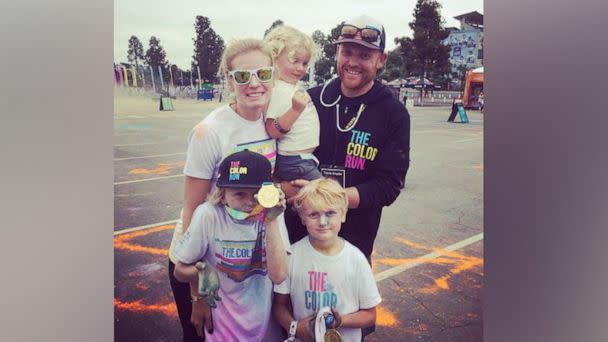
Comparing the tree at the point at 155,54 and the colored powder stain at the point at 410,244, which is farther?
the tree at the point at 155,54

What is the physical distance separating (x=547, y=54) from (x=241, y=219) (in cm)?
187

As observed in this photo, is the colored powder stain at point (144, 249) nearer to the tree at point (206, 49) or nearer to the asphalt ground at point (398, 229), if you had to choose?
the asphalt ground at point (398, 229)

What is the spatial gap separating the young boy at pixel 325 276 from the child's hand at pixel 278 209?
0.07m

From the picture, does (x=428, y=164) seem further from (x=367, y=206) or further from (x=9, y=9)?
(x=9, y=9)

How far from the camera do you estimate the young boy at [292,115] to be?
2.87m

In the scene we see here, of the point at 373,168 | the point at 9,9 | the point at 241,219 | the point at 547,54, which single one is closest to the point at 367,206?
the point at 373,168

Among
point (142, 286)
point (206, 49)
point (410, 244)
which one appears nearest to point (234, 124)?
point (206, 49)

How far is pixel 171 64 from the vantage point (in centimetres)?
322

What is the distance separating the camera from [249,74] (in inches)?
113

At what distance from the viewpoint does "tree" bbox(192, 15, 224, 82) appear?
3008mm

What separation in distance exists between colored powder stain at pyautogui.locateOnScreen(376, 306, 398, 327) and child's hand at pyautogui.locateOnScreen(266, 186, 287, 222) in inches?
28.6

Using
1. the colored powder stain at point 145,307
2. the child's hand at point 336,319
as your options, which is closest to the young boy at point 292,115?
the child's hand at point 336,319

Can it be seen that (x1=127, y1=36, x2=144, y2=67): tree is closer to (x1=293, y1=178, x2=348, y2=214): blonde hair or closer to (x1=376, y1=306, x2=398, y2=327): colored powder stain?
(x1=293, y1=178, x2=348, y2=214): blonde hair

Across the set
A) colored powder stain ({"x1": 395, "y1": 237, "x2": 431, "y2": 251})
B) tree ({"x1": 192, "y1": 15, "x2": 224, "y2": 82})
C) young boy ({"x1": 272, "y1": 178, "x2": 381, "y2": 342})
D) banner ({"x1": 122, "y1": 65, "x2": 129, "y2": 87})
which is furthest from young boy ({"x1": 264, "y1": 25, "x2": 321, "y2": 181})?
banner ({"x1": 122, "y1": 65, "x2": 129, "y2": 87})
